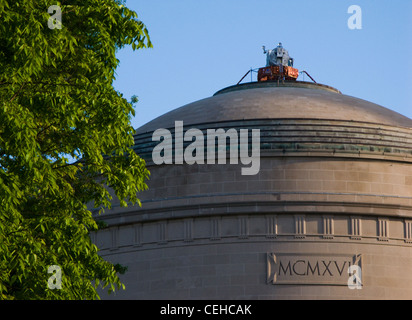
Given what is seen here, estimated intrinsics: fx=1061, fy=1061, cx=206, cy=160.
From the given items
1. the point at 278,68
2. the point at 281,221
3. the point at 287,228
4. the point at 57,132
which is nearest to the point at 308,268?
the point at 287,228

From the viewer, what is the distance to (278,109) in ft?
131

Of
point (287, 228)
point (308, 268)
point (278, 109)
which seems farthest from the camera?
point (278, 109)

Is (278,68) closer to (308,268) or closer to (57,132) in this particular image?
(308,268)

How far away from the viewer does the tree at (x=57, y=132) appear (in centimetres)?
1888

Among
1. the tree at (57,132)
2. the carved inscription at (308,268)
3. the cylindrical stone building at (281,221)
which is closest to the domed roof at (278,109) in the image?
the cylindrical stone building at (281,221)

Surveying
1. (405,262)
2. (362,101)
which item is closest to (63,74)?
(405,262)

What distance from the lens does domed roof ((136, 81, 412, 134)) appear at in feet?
130

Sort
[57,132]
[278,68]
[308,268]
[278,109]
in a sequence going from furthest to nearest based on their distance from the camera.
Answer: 1. [278,68]
2. [278,109]
3. [308,268]
4. [57,132]

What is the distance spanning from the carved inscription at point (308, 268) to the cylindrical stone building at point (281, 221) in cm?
3

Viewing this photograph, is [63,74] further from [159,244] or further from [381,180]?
[381,180]

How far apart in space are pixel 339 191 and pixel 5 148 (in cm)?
1952

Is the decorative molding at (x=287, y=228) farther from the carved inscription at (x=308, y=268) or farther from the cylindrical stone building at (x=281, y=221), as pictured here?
the carved inscription at (x=308, y=268)

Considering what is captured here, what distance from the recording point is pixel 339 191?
121 ft

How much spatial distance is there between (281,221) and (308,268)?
1857 mm
